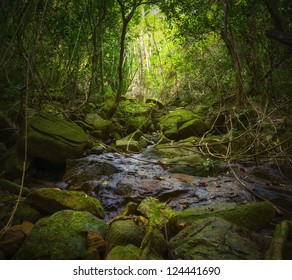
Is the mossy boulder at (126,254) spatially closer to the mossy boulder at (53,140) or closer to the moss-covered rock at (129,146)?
the mossy boulder at (53,140)

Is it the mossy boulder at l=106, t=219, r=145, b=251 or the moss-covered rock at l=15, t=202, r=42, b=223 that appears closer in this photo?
the mossy boulder at l=106, t=219, r=145, b=251

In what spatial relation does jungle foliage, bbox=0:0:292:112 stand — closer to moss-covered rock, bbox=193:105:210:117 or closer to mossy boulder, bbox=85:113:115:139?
moss-covered rock, bbox=193:105:210:117

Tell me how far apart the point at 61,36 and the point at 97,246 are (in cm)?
454

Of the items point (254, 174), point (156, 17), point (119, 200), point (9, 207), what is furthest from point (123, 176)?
point (156, 17)

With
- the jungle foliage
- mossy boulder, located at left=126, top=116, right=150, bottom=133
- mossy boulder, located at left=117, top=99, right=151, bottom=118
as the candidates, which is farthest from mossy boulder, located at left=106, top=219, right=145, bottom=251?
mossy boulder, located at left=117, top=99, right=151, bottom=118

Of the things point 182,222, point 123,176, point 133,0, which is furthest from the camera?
point 133,0

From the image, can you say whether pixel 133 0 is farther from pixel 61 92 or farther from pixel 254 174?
pixel 254 174

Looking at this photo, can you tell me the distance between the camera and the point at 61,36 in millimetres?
5254

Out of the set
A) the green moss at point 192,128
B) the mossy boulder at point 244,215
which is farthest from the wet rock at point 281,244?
the green moss at point 192,128

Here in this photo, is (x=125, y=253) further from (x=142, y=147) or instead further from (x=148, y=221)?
(x=142, y=147)

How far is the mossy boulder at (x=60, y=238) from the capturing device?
1.94 metres

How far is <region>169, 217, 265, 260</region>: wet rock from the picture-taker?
179 cm

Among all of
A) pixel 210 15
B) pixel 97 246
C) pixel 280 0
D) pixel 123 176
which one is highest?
pixel 210 15

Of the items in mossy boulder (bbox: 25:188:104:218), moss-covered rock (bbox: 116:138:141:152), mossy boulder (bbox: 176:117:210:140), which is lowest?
mossy boulder (bbox: 25:188:104:218)
